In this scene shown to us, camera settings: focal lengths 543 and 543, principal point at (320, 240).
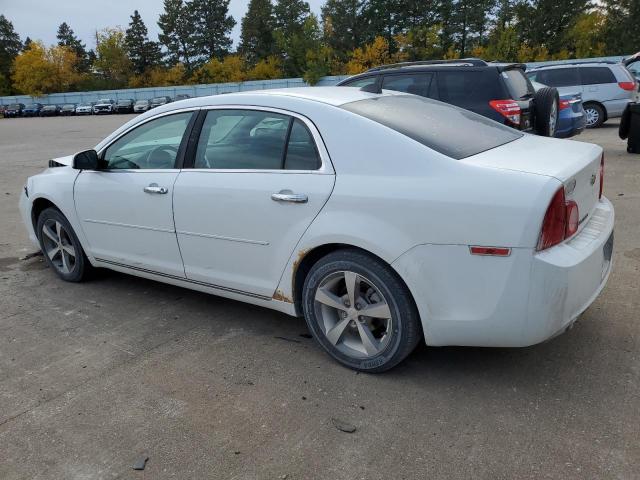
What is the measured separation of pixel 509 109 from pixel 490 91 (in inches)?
17.8

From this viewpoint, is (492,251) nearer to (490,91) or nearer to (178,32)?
(490,91)

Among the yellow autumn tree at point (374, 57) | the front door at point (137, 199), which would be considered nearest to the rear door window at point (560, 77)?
the front door at point (137, 199)

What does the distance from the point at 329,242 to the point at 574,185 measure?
50.0 inches

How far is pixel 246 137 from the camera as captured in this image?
3488 millimetres

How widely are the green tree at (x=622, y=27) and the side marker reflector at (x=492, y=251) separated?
54.9 m

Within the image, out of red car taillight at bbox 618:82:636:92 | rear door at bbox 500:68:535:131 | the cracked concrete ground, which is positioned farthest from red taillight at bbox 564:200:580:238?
red car taillight at bbox 618:82:636:92

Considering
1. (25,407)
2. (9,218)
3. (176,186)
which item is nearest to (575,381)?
(176,186)

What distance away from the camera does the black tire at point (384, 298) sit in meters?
2.82

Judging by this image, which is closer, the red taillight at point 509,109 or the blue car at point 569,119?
the red taillight at point 509,109

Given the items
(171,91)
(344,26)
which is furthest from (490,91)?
(344,26)

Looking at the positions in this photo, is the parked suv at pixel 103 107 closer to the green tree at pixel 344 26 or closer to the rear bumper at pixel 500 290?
the green tree at pixel 344 26

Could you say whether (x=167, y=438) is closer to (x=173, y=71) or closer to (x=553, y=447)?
(x=553, y=447)

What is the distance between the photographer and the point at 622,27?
49.4 m

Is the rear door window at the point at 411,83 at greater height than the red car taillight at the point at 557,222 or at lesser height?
greater
